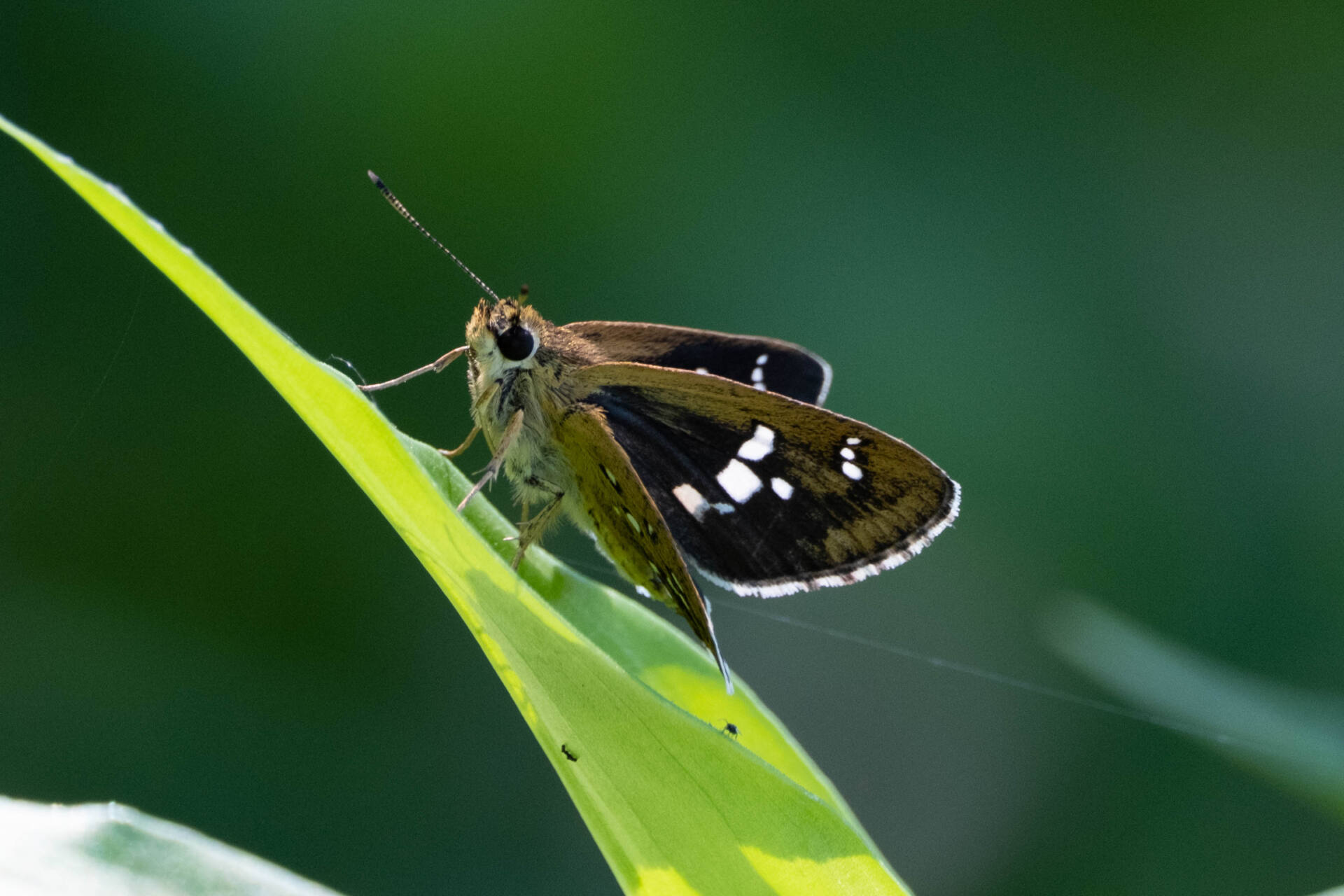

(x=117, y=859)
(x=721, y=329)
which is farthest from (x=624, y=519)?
(x=721, y=329)

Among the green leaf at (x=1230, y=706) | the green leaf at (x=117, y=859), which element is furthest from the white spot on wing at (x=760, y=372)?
the green leaf at (x=117, y=859)

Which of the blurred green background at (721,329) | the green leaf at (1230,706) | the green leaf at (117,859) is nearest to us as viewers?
the green leaf at (117,859)

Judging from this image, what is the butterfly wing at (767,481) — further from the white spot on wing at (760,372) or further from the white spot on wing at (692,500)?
the white spot on wing at (760,372)

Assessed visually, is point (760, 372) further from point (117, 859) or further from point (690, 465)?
point (117, 859)

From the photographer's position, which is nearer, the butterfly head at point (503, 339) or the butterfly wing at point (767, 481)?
the butterfly wing at point (767, 481)

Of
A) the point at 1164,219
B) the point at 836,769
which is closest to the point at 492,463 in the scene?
the point at 836,769

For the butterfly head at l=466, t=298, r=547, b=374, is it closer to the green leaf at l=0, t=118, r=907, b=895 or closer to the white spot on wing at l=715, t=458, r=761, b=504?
the white spot on wing at l=715, t=458, r=761, b=504

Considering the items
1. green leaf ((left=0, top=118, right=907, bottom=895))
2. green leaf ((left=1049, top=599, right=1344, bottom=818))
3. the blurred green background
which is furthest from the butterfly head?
the blurred green background
